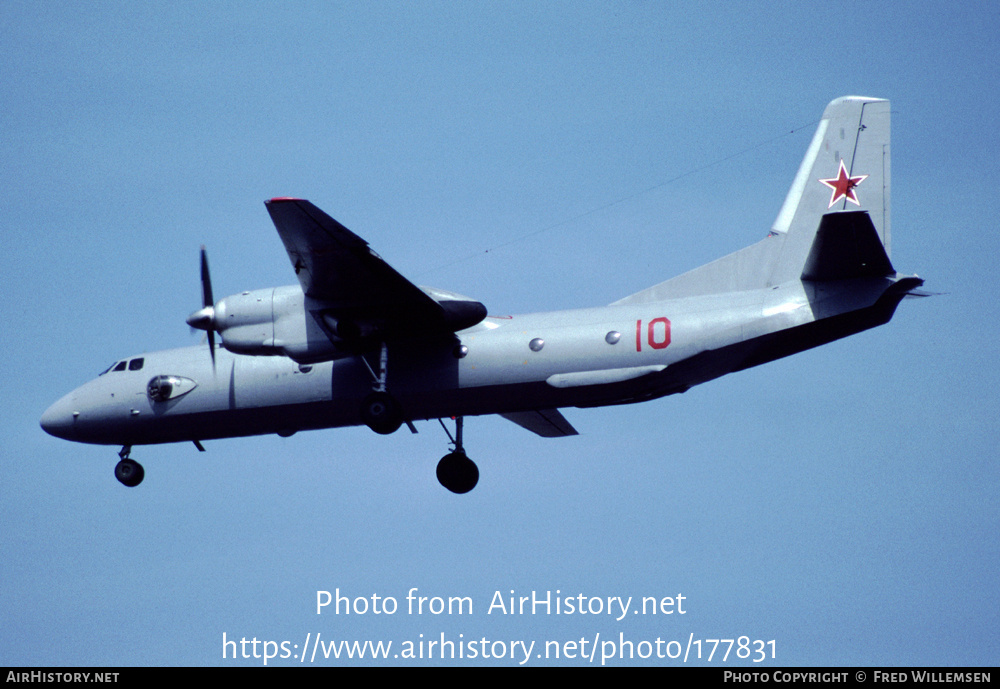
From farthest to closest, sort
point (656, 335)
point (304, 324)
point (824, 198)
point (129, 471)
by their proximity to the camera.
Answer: point (129, 471) < point (824, 198) < point (304, 324) < point (656, 335)

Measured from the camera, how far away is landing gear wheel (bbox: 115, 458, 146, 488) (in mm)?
30859

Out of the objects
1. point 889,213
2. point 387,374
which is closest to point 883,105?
point 889,213

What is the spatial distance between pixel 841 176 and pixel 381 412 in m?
9.66

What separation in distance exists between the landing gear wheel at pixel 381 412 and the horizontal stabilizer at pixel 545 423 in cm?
577

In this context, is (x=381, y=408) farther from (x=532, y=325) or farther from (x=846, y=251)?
(x=846, y=251)

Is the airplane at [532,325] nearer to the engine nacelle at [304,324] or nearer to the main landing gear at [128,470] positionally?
the engine nacelle at [304,324]

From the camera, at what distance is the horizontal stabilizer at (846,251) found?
23.4 m

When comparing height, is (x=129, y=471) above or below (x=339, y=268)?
below

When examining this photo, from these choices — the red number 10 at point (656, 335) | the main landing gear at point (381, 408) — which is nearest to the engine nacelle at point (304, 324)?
the main landing gear at point (381, 408)


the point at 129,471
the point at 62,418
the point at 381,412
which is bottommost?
the point at 129,471

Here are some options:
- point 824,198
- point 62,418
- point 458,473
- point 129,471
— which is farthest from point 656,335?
point 62,418

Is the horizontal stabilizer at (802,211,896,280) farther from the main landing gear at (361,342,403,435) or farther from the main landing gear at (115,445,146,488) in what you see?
the main landing gear at (115,445,146,488)

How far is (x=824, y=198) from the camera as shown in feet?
89.6

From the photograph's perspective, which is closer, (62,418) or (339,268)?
(339,268)
